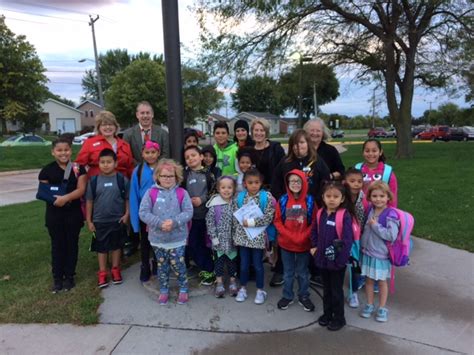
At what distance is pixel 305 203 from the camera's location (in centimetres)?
367

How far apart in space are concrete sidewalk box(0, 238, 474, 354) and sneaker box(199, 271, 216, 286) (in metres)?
0.10

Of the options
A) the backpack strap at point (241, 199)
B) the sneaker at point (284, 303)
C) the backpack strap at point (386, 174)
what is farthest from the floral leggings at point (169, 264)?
the backpack strap at point (386, 174)

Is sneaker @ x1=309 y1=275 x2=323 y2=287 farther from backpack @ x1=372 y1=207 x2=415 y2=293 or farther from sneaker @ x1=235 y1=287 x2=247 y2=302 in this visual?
backpack @ x1=372 y1=207 x2=415 y2=293

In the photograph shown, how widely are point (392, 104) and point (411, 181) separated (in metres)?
9.19

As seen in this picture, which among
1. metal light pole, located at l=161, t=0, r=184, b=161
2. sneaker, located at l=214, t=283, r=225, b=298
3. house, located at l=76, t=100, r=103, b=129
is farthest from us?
house, located at l=76, t=100, r=103, b=129

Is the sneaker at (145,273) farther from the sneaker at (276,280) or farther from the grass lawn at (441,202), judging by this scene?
the grass lawn at (441,202)

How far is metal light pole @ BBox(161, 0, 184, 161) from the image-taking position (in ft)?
14.5

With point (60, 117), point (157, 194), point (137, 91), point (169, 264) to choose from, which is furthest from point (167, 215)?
point (60, 117)

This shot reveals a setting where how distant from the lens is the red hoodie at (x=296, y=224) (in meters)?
3.60

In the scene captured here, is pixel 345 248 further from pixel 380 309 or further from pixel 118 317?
pixel 118 317

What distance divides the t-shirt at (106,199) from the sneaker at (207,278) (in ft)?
3.59

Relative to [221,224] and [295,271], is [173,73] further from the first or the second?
[295,271]

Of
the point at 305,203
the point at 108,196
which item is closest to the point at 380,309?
the point at 305,203

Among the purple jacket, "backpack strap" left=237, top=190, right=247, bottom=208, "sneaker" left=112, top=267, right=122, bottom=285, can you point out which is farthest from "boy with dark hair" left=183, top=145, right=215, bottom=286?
the purple jacket
